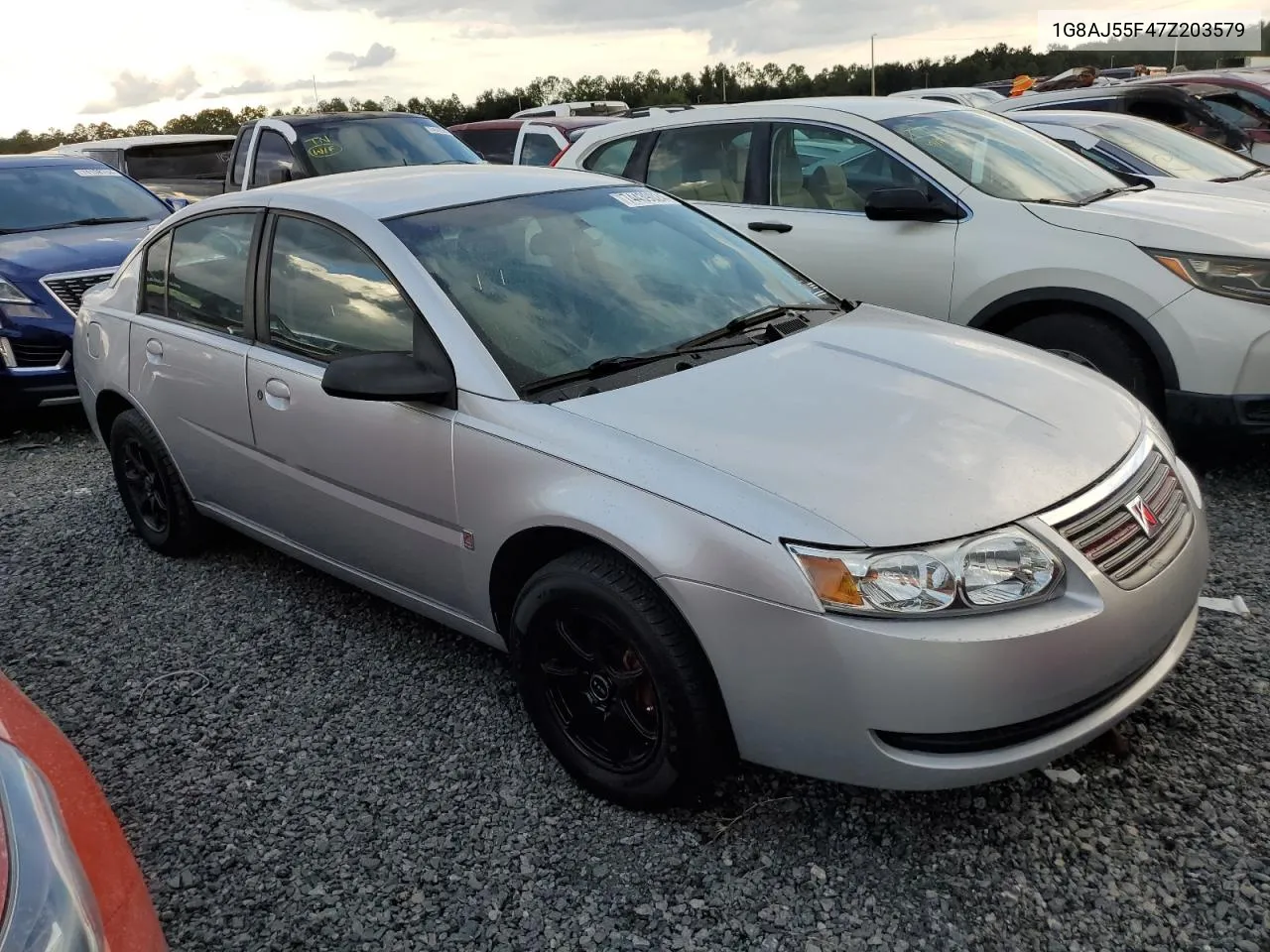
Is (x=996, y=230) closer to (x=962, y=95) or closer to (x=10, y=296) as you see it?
(x=10, y=296)

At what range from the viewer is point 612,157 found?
623 cm

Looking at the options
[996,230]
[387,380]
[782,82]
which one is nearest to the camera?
[387,380]

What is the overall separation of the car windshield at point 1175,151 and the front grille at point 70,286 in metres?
6.62

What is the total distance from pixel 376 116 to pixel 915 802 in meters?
8.70

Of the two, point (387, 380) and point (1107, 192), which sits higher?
point (1107, 192)

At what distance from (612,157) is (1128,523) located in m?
4.44

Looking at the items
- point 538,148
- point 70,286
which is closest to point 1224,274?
point 70,286

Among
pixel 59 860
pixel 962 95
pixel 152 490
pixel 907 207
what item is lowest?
pixel 152 490

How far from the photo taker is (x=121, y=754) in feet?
10.4

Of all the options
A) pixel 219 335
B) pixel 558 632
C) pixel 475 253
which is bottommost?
pixel 558 632

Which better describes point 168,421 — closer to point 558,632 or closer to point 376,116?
point 558,632

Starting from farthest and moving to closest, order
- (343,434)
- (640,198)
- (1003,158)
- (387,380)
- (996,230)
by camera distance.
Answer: (1003,158) < (996,230) < (640,198) < (343,434) < (387,380)

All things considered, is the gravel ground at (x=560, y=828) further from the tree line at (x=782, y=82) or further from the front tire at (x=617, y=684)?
the tree line at (x=782, y=82)

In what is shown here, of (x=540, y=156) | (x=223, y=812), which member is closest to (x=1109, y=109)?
(x=540, y=156)
